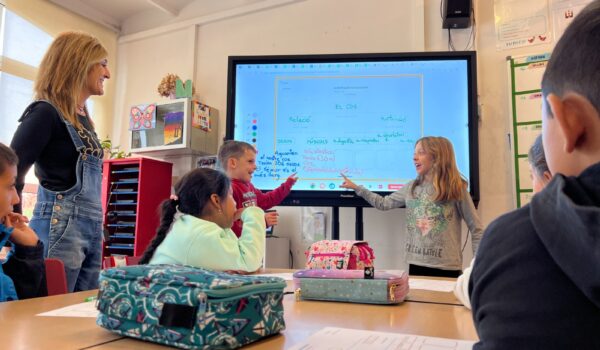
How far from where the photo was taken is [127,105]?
13.1 ft

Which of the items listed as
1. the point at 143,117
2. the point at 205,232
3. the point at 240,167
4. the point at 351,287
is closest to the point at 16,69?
the point at 143,117

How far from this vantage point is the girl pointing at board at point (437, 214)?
7.27ft

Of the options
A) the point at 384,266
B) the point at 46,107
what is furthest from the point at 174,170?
the point at 46,107

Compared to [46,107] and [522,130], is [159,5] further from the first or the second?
[522,130]

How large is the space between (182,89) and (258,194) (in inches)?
54.7

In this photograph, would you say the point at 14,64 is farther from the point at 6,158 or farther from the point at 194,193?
the point at 194,193

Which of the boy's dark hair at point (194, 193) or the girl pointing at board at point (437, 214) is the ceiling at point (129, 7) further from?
the boy's dark hair at point (194, 193)

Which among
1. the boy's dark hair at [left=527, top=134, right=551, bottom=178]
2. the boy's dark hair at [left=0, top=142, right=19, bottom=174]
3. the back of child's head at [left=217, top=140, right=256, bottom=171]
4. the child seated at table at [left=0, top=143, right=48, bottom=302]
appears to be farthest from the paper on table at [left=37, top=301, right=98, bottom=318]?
the back of child's head at [left=217, top=140, right=256, bottom=171]

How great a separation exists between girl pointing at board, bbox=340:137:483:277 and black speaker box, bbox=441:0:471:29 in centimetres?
80

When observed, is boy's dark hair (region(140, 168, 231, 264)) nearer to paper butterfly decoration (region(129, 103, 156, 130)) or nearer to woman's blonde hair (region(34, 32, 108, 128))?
A: woman's blonde hair (region(34, 32, 108, 128))

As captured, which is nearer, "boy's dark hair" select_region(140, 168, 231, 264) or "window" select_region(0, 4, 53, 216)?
"boy's dark hair" select_region(140, 168, 231, 264)

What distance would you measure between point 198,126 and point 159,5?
1187 millimetres

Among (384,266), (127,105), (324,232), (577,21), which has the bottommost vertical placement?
(384,266)

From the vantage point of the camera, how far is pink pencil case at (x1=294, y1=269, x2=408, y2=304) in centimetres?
91
